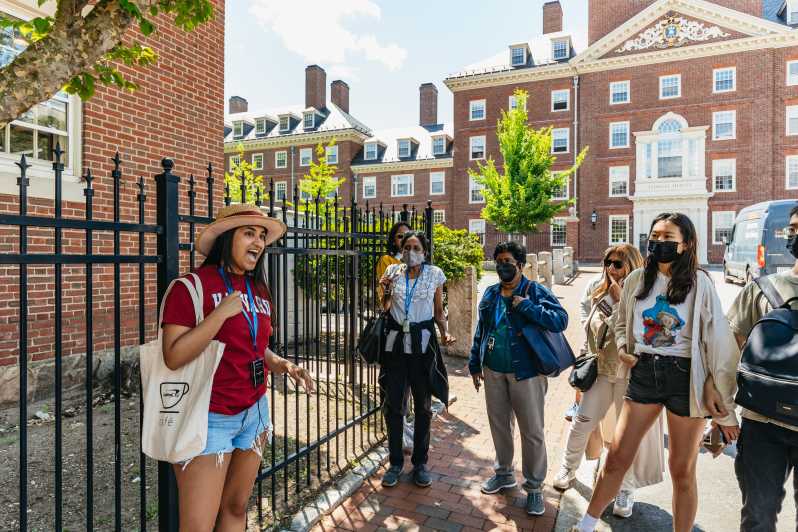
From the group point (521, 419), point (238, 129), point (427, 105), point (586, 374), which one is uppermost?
point (427, 105)

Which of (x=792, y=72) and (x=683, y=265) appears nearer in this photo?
(x=683, y=265)

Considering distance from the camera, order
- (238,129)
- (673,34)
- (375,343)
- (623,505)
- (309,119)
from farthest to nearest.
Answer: (238,129), (309,119), (673,34), (375,343), (623,505)

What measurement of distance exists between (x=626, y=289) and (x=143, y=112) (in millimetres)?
6288

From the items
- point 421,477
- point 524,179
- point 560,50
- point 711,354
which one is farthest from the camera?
point 560,50

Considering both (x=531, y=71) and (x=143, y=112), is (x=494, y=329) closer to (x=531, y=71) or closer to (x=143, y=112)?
(x=143, y=112)

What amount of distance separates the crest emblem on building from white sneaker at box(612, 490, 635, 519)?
33.3 m

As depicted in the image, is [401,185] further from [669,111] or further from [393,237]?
[393,237]

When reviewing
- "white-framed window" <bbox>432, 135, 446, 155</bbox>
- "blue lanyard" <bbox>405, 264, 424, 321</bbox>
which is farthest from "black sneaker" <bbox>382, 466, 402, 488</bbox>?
"white-framed window" <bbox>432, 135, 446, 155</bbox>

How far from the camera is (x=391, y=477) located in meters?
3.82

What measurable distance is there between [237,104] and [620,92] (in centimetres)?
3421

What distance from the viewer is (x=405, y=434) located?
15.0ft

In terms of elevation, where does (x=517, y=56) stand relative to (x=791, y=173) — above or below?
above

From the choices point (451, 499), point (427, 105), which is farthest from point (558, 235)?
point (451, 499)

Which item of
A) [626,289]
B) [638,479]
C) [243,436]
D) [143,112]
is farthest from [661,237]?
[143,112]
